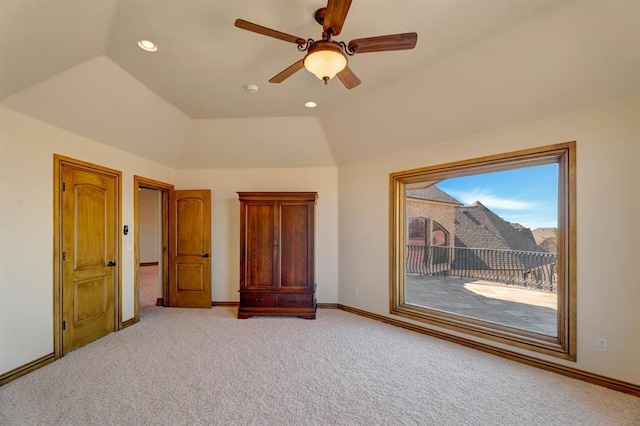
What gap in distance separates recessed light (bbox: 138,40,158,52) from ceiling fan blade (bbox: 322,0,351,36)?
1630 mm

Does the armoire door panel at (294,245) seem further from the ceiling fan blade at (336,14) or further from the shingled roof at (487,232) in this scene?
the ceiling fan blade at (336,14)

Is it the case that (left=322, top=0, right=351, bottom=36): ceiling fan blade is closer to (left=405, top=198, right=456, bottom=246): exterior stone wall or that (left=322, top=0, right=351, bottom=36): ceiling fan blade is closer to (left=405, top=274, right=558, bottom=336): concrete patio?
(left=405, top=198, right=456, bottom=246): exterior stone wall

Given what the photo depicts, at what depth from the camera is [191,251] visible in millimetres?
4695

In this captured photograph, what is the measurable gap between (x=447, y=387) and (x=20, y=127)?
14.8 ft

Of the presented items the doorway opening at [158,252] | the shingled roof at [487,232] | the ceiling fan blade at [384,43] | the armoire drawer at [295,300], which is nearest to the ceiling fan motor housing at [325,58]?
the ceiling fan blade at [384,43]

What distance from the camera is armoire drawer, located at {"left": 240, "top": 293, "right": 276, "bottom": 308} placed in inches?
165

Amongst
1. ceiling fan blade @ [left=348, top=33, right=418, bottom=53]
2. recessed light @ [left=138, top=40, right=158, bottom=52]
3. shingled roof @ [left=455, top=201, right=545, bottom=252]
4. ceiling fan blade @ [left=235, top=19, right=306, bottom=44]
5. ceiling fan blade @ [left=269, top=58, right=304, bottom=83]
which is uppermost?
recessed light @ [left=138, top=40, right=158, bottom=52]

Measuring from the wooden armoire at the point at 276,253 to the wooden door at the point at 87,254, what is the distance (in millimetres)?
1640

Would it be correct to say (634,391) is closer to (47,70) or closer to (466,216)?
(466,216)

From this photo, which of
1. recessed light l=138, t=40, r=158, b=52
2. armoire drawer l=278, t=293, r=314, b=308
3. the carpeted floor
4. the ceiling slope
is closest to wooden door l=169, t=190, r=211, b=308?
the carpeted floor

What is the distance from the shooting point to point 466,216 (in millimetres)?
3967

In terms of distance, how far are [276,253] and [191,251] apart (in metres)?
1.58

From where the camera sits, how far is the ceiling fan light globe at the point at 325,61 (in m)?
1.81

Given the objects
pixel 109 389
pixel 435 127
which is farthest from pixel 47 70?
pixel 435 127
